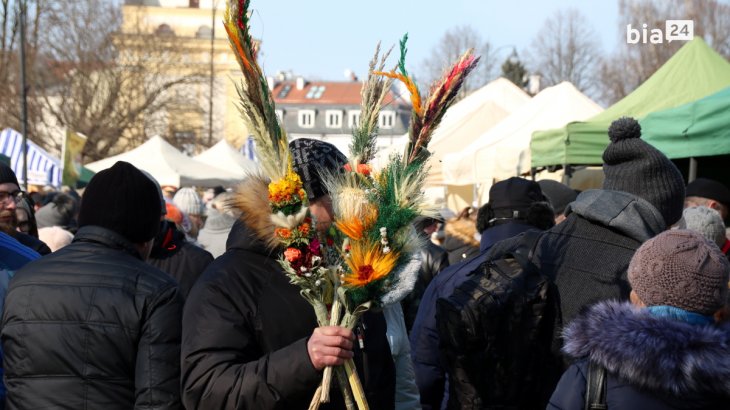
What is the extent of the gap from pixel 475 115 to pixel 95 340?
558 inches

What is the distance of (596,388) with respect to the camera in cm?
251

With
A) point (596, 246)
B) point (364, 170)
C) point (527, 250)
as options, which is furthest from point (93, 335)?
point (596, 246)

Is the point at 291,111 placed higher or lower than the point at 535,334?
higher

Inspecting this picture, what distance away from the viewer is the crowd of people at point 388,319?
254 centimetres

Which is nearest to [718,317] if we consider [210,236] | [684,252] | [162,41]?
[684,252]

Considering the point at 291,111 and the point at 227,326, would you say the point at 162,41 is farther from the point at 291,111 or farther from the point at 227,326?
the point at 291,111

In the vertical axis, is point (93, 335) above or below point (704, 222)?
below

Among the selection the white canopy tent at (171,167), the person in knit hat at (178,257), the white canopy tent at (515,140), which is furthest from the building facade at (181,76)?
the person in knit hat at (178,257)

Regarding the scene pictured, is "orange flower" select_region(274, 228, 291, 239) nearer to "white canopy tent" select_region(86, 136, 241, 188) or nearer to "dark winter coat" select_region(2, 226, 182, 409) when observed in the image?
"dark winter coat" select_region(2, 226, 182, 409)

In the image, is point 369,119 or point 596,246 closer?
point 369,119

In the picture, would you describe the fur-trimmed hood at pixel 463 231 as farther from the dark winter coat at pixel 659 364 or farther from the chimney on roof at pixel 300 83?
the chimney on roof at pixel 300 83

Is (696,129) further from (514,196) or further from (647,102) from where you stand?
(514,196)

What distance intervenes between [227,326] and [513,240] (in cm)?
147

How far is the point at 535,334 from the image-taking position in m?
3.43
